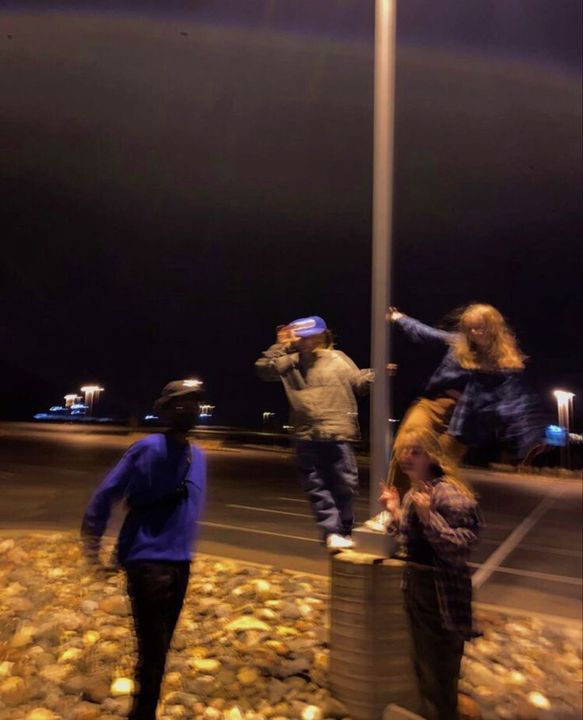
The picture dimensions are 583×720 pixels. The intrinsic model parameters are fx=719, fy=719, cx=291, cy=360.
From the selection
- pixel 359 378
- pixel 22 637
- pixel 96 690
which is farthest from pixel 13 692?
pixel 359 378

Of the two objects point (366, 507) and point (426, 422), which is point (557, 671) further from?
point (366, 507)

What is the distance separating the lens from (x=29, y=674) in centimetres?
432

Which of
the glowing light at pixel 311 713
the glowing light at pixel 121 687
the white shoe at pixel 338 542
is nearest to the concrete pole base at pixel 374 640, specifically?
the glowing light at pixel 311 713

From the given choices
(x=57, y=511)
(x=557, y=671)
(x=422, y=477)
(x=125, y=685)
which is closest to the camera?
(x=422, y=477)

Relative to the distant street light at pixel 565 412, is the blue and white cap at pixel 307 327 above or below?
above

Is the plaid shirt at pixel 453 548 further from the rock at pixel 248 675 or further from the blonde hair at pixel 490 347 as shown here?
the rock at pixel 248 675

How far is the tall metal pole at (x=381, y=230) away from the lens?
13.5 ft

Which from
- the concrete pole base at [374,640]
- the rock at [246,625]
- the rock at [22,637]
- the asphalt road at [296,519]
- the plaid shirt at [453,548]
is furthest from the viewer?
the asphalt road at [296,519]

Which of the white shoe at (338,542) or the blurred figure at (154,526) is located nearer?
the blurred figure at (154,526)

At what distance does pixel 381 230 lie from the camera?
431 cm

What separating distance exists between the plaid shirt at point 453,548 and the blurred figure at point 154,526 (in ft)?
3.53

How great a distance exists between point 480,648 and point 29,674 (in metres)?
3.02

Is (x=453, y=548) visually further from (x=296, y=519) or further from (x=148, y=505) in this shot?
(x=296, y=519)

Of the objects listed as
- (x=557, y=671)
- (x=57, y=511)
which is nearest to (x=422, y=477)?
(x=557, y=671)
